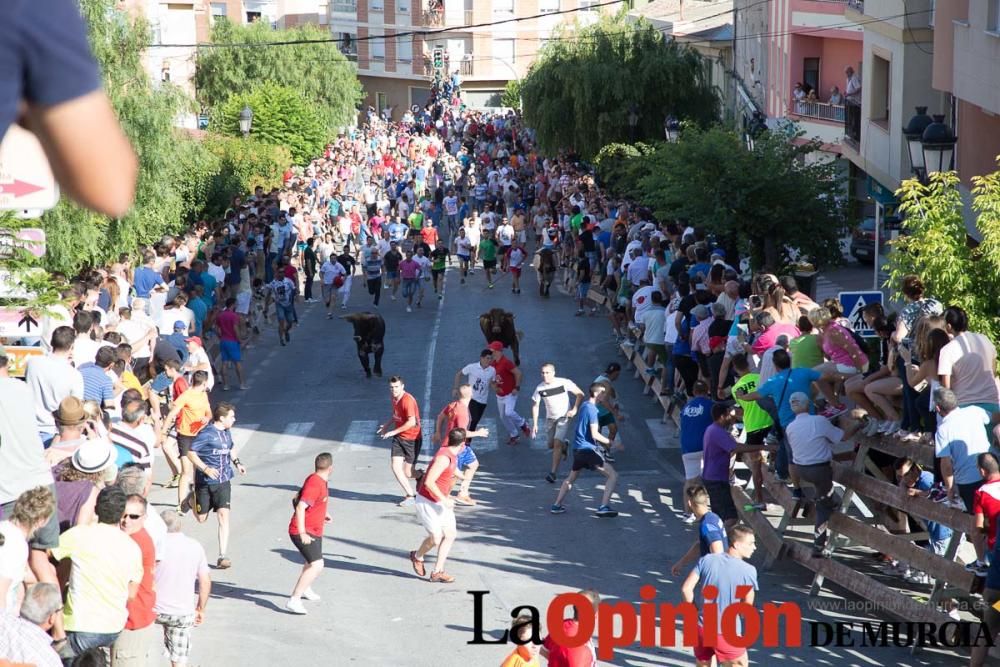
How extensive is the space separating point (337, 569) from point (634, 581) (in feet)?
9.21

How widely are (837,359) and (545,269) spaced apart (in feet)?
60.3

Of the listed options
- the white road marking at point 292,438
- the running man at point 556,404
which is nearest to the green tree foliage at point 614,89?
the white road marking at point 292,438

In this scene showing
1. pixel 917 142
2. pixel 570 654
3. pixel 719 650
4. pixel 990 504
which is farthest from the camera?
pixel 917 142

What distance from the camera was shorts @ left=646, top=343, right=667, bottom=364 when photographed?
20.9 m

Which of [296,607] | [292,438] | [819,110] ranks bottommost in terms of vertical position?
[292,438]

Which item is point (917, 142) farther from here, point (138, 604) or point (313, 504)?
point (138, 604)

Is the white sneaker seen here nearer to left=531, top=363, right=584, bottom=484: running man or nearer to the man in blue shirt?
the man in blue shirt

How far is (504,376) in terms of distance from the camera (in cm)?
1870

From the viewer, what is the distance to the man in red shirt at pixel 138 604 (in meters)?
9.37

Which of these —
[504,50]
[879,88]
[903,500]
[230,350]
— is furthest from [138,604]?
[504,50]

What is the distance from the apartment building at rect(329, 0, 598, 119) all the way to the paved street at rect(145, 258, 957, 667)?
70.1m

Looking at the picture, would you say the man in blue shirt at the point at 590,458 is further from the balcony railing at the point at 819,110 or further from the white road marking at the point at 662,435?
the balcony railing at the point at 819,110

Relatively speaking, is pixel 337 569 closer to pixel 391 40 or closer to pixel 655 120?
pixel 655 120

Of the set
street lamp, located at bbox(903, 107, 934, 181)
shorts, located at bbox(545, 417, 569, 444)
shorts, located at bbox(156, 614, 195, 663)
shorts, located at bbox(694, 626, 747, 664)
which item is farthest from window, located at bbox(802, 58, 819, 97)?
shorts, located at bbox(156, 614, 195, 663)
